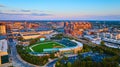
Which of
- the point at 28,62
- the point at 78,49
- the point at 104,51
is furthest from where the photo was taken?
the point at 78,49

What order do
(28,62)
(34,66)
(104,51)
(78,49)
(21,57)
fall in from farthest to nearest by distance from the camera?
(78,49) < (104,51) < (21,57) < (28,62) < (34,66)

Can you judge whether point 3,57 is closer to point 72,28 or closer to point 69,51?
point 69,51

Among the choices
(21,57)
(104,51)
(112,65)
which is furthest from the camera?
(104,51)

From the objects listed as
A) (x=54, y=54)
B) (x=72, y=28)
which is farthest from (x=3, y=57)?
(x=72, y=28)

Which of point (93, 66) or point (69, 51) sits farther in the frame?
point (69, 51)

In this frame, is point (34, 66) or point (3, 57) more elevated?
point (3, 57)

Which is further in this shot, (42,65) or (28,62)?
(28,62)

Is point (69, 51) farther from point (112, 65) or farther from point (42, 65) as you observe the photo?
point (112, 65)

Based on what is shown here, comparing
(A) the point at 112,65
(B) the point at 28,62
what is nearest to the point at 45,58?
(B) the point at 28,62

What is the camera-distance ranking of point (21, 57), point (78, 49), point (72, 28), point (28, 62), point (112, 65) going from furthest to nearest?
point (72, 28), point (78, 49), point (21, 57), point (28, 62), point (112, 65)
